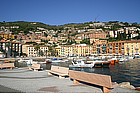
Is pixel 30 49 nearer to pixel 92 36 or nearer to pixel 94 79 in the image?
pixel 92 36

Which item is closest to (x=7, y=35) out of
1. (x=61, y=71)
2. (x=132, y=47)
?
(x=61, y=71)

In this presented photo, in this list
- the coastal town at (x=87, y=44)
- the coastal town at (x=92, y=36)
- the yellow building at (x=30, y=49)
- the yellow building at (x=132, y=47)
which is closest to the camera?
the coastal town at (x=87, y=44)

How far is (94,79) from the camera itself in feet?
11.8

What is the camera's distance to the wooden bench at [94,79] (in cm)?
333

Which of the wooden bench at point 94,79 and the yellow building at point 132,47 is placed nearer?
the wooden bench at point 94,79

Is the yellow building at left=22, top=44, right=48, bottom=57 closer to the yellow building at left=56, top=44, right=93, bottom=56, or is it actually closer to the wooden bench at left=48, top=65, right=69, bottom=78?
the wooden bench at left=48, top=65, right=69, bottom=78

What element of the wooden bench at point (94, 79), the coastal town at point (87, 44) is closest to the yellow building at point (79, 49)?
the coastal town at point (87, 44)

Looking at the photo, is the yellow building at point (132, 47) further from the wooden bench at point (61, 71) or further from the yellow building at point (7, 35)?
→ the yellow building at point (7, 35)

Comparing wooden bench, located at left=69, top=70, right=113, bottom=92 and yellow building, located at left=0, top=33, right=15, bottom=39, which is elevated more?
yellow building, located at left=0, top=33, right=15, bottom=39

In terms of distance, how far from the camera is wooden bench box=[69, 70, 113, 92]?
3.33 meters

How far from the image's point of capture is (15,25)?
147 inches

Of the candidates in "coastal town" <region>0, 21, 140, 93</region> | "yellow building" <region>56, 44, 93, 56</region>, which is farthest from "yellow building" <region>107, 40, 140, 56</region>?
"yellow building" <region>56, 44, 93, 56</region>
